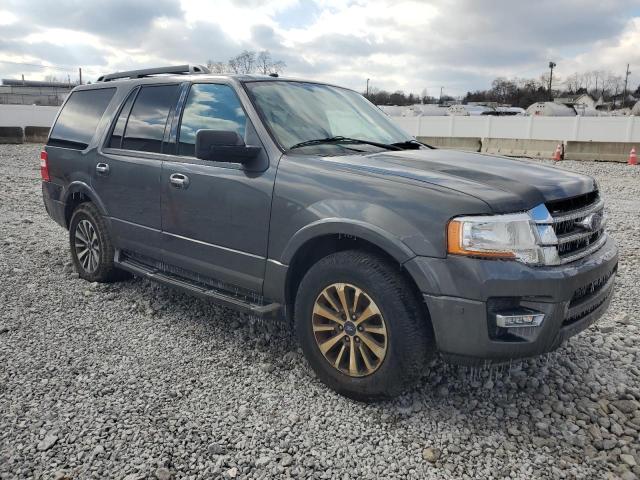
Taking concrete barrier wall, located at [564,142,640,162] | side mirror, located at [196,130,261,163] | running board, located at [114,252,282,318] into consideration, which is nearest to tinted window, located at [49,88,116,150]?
running board, located at [114,252,282,318]

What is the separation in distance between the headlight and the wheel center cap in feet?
2.30

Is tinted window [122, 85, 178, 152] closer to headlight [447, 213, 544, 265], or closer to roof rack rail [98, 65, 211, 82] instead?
roof rack rail [98, 65, 211, 82]

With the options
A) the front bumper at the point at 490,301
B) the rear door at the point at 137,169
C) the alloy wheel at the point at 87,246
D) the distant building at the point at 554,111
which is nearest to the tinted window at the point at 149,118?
the rear door at the point at 137,169

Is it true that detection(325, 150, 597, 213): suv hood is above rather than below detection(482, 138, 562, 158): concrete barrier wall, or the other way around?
below

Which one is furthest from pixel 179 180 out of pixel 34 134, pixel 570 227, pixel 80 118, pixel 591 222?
pixel 34 134

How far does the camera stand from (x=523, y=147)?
2083 centimetres

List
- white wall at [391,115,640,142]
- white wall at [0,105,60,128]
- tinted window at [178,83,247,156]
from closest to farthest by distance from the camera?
tinted window at [178,83,247,156], white wall at [391,115,640,142], white wall at [0,105,60,128]

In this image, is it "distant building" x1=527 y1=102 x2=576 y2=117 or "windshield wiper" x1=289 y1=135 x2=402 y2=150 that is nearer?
"windshield wiper" x1=289 y1=135 x2=402 y2=150

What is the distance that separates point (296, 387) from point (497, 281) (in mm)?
1408

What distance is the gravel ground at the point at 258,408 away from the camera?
2.55m

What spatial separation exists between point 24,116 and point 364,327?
32.3m

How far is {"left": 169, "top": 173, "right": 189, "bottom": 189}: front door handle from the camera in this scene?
3.80 meters

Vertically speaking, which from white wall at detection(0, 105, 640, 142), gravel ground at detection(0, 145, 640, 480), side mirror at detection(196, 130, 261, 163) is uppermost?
white wall at detection(0, 105, 640, 142)

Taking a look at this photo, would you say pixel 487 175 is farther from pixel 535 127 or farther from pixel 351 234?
pixel 535 127
